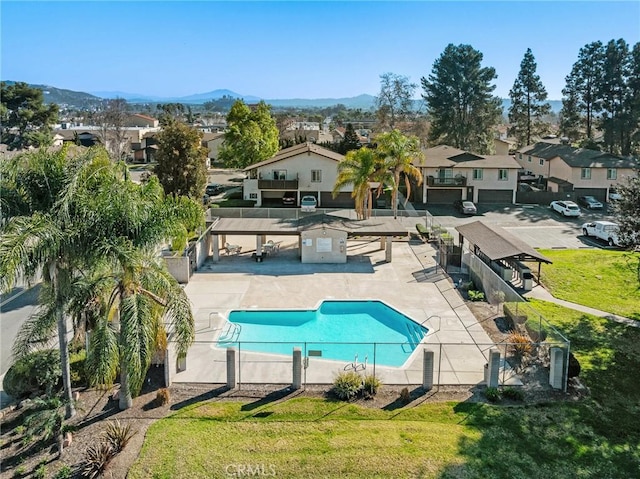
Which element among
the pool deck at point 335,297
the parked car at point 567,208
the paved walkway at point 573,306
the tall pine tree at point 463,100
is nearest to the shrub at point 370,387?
the pool deck at point 335,297

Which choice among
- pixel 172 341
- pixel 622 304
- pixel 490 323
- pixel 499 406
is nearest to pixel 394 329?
pixel 490 323

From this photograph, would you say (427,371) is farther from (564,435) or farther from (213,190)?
(213,190)

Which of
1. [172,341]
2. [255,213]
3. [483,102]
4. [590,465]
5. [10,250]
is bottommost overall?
[590,465]

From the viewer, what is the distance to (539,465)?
547 inches

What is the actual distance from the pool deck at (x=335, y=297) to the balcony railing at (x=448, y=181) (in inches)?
620

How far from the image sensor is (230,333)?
22.7m

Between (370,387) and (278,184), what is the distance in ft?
116

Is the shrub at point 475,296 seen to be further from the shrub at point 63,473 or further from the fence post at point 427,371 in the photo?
the shrub at point 63,473

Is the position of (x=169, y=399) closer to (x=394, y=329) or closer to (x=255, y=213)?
(x=394, y=329)

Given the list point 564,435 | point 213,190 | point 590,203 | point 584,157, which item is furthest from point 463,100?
point 564,435

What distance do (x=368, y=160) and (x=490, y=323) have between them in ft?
60.0

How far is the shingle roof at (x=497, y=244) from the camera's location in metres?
27.5

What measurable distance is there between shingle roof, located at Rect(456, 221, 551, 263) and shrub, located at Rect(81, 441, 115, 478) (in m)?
20.3

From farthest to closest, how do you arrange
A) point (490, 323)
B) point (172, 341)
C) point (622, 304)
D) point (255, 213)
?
point (255, 213)
point (622, 304)
point (490, 323)
point (172, 341)
